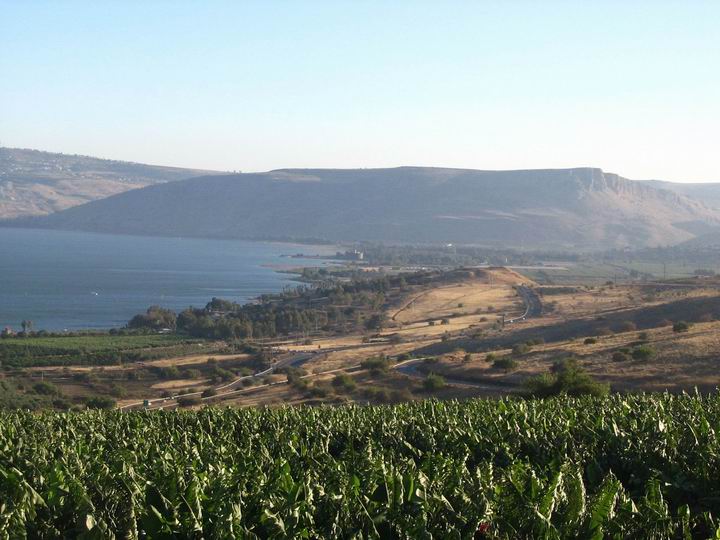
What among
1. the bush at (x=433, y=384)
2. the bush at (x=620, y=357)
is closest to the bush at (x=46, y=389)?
the bush at (x=433, y=384)

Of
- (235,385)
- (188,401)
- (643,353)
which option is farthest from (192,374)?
(643,353)

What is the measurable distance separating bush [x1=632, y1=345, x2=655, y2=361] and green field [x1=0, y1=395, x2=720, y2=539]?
24029 mm

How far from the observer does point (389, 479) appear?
1142 cm

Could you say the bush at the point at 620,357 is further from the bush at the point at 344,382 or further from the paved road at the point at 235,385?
the paved road at the point at 235,385

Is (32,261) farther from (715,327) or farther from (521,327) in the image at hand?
(715,327)

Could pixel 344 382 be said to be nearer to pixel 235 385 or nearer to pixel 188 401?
pixel 188 401

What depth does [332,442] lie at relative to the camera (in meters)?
18.9

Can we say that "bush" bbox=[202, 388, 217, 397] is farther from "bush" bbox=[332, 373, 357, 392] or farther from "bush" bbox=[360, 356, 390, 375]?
"bush" bbox=[360, 356, 390, 375]

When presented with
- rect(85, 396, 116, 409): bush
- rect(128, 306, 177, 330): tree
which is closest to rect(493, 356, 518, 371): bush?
rect(85, 396, 116, 409): bush

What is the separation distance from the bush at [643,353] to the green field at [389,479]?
2403 cm

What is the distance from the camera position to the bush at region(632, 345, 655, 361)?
44125mm

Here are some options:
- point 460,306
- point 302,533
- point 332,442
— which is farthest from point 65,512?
point 460,306

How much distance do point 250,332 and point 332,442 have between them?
67.0 m

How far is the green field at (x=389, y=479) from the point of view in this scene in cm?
1021
